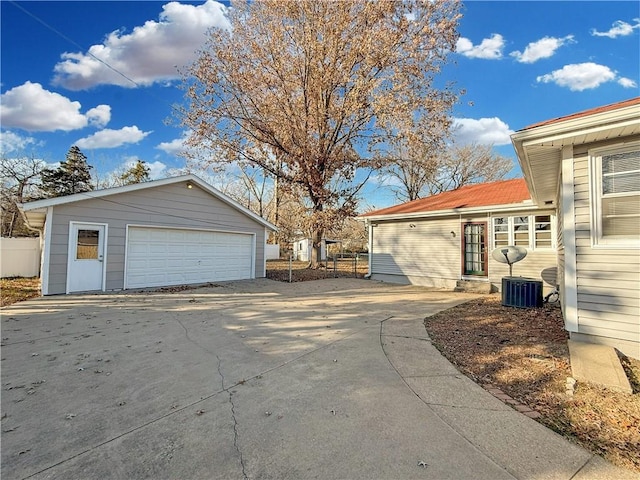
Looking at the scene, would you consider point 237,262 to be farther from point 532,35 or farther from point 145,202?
point 532,35

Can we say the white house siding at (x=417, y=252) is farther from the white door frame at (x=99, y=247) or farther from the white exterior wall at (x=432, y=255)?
the white door frame at (x=99, y=247)

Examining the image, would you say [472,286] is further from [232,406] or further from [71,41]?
[71,41]

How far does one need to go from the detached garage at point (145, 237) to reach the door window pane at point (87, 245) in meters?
0.02

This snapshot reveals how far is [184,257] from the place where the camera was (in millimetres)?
→ 11203

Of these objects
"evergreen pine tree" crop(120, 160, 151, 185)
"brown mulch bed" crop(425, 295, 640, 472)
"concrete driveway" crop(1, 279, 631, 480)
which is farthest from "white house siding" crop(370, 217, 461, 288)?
"evergreen pine tree" crop(120, 160, 151, 185)

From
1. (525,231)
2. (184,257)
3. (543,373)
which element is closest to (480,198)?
(525,231)

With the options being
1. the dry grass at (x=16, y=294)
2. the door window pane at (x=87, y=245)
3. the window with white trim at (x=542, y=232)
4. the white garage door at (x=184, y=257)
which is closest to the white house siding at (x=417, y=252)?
the window with white trim at (x=542, y=232)

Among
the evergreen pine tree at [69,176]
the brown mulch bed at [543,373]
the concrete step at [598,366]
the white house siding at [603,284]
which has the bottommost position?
the brown mulch bed at [543,373]

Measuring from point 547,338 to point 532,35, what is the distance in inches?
453

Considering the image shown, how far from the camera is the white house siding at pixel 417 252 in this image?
37.3ft

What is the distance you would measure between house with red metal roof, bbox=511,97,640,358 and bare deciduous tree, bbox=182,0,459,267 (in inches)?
401

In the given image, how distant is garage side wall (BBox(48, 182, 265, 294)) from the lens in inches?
341

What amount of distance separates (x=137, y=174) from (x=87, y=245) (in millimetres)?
22513

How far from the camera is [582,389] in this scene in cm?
311
